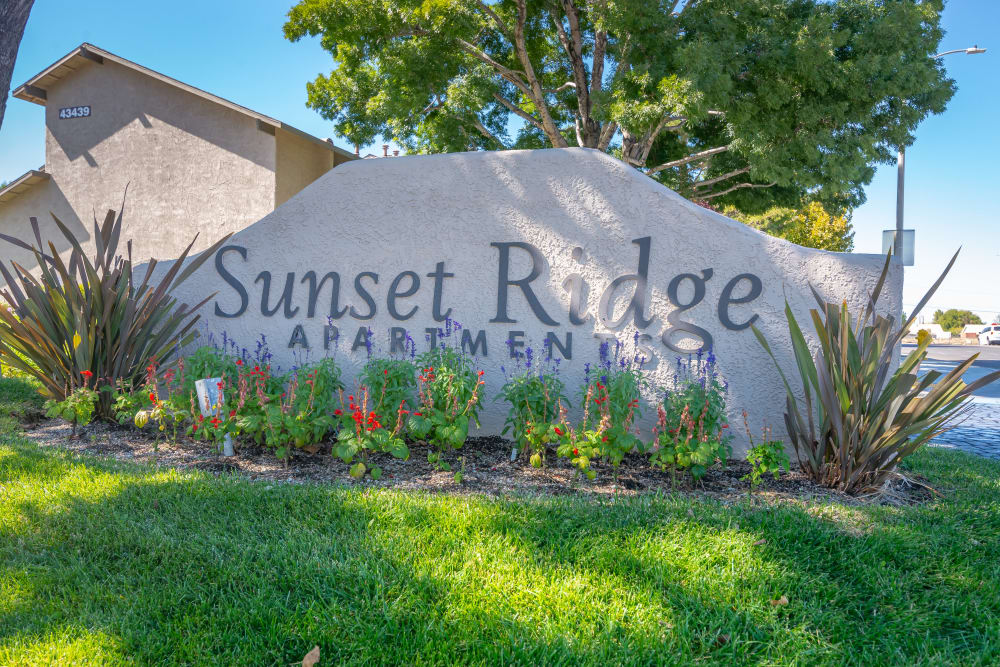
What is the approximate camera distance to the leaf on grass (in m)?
2.03

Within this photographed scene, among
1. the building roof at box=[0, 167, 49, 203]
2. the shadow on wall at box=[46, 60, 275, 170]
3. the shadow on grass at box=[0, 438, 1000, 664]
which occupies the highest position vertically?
the shadow on wall at box=[46, 60, 275, 170]

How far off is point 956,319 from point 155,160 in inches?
2773

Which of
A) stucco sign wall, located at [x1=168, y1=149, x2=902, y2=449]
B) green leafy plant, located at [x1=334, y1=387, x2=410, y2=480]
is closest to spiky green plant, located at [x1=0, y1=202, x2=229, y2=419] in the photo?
stucco sign wall, located at [x1=168, y1=149, x2=902, y2=449]

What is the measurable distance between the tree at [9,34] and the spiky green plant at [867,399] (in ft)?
15.6

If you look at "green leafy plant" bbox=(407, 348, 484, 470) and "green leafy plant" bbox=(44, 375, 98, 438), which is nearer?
"green leafy plant" bbox=(407, 348, 484, 470)

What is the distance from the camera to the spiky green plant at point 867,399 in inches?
142

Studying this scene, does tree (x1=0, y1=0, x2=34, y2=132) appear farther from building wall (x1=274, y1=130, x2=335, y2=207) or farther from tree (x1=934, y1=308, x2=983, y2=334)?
tree (x1=934, y1=308, x2=983, y2=334)

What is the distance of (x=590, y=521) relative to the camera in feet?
10.0

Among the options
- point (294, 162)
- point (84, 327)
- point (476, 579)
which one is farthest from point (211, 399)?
point (294, 162)

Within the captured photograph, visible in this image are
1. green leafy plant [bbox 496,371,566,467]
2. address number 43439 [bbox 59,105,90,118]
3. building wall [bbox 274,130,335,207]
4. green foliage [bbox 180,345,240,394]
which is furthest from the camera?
address number 43439 [bbox 59,105,90,118]

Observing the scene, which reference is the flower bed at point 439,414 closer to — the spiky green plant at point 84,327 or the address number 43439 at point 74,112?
the spiky green plant at point 84,327

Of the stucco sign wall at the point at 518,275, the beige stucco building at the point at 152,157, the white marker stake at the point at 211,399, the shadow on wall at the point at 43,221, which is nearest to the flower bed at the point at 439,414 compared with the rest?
the white marker stake at the point at 211,399

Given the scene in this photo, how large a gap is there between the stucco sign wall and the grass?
1.50 metres

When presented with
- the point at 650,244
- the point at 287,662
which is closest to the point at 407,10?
the point at 650,244
